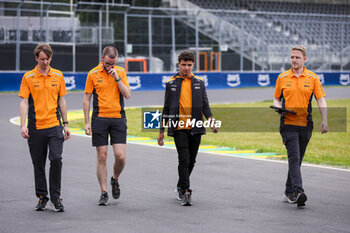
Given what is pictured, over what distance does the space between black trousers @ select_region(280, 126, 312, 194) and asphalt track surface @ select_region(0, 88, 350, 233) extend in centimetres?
25

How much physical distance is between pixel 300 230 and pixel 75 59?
986 inches

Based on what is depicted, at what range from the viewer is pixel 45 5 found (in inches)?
1151

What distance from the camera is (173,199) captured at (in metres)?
7.85

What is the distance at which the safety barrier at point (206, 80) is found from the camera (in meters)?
29.2

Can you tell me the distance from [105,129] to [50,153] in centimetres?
68

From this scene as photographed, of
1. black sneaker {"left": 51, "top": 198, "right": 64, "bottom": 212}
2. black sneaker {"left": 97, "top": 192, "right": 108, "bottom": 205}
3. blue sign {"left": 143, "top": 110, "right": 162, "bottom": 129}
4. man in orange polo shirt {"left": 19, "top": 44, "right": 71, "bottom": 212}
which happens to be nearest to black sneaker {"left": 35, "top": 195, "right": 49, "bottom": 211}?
man in orange polo shirt {"left": 19, "top": 44, "right": 71, "bottom": 212}

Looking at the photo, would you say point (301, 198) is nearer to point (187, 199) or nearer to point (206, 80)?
point (187, 199)

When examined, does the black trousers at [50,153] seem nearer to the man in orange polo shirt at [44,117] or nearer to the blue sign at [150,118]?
the man in orange polo shirt at [44,117]

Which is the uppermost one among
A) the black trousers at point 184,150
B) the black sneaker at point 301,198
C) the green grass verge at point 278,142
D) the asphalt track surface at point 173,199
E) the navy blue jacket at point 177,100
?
the navy blue jacket at point 177,100

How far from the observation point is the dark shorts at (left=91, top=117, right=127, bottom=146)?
7.51 m

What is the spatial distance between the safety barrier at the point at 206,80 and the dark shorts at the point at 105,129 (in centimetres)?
2205

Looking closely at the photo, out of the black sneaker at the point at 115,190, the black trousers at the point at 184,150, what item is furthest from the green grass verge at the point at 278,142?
the black sneaker at the point at 115,190

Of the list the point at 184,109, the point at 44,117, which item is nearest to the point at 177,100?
the point at 184,109

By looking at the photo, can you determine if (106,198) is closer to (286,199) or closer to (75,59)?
(286,199)
